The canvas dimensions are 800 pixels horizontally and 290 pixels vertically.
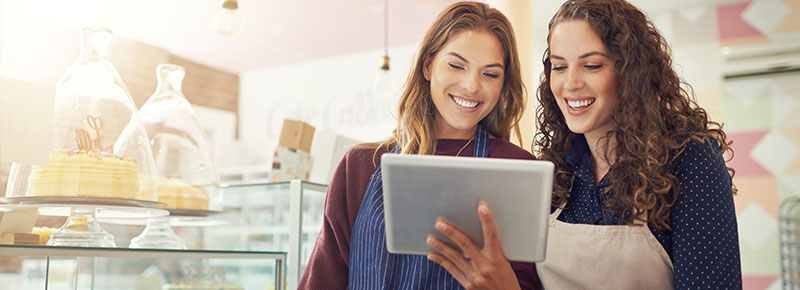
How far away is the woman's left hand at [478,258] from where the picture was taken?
1223mm

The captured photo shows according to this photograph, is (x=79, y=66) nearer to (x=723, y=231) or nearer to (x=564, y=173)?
(x=564, y=173)

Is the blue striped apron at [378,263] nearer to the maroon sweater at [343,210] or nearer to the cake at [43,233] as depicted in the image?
the maroon sweater at [343,210]

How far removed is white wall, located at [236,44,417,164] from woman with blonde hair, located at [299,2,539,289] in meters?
4.58

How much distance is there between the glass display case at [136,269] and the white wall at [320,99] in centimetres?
455

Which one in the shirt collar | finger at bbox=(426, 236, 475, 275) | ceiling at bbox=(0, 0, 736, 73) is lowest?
finger at bbox=(426, 236, 475, 275)

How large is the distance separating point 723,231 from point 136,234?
1686 mm

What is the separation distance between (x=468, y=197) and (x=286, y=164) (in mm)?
1384

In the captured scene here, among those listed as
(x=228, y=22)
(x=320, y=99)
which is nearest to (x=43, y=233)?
(x=228, y=22)

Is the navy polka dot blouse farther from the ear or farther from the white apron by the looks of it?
the ear

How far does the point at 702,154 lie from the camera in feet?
4.65

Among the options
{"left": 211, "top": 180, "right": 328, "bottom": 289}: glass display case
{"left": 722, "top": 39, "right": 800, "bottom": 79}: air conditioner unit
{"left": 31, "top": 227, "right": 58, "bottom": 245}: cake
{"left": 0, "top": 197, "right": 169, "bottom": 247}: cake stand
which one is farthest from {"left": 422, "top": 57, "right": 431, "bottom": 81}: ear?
{"left": 722, "top": 39, "right": 800, "bottom": 79}: air conditioner unit

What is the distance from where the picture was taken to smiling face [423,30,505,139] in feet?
5.44

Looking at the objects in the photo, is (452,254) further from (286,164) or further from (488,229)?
(286,164)

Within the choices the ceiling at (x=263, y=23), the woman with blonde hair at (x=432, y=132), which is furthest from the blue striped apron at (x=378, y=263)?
the ceiling at (x=263, y=23)
